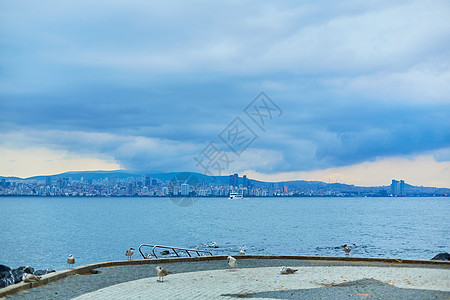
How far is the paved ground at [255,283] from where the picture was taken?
1241cm

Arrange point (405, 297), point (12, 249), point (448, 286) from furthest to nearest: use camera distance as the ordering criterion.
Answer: point (12, 249)
point (448, 286)
point (405, 297)

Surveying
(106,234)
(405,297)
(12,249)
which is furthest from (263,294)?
(106,234)

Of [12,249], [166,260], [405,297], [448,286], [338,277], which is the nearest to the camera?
[405,297]

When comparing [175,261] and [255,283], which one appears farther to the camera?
[175,261]

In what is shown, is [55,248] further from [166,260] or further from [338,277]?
[338,277]

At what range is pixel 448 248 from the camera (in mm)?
54781

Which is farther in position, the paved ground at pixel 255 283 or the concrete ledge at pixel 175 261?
the concrete ledge at pixel 175 261

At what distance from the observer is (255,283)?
14492mm

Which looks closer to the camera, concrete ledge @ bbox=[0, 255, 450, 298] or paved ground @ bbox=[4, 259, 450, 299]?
paved ground @ bbox=[4, 259, 450, 299]

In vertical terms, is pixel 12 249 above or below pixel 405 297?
below

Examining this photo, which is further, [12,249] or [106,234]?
[106,234]

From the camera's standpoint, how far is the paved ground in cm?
1241

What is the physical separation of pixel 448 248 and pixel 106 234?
47.6 meters

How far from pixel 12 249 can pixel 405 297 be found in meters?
51.3
